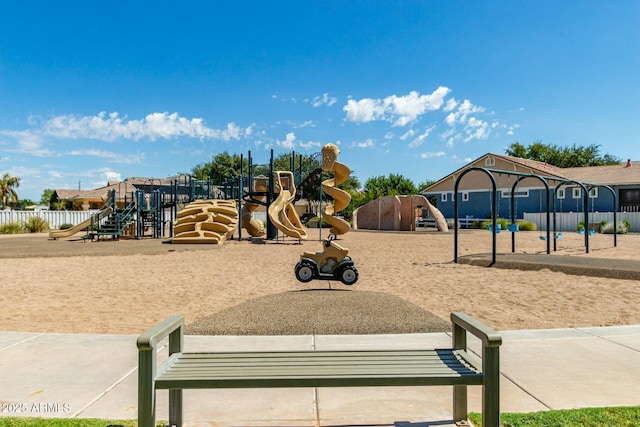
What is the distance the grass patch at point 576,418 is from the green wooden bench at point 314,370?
33 centimetres

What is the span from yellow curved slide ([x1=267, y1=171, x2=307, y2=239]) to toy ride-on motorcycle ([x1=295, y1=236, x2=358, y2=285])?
41.5 ft

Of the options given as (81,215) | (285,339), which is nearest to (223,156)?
(81,215)

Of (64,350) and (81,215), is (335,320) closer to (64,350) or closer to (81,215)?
(64,350)

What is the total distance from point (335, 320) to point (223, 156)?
7007cm

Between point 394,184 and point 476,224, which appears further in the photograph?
point 394,184

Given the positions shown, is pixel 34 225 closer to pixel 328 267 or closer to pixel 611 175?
pixel 328 267

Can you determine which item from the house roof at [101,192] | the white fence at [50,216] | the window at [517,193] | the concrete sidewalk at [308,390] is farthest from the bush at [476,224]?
the house roof at [101,192]

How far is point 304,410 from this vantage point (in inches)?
138

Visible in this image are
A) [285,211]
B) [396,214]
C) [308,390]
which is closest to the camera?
[308,390]

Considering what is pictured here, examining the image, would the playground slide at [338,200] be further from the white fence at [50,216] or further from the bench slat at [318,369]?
the white fence at [50,216]

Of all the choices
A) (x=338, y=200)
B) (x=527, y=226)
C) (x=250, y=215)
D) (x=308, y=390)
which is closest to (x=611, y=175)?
(x=527, y=226)

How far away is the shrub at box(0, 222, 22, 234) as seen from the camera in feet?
110

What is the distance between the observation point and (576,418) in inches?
126

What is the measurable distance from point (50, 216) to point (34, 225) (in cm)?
349
